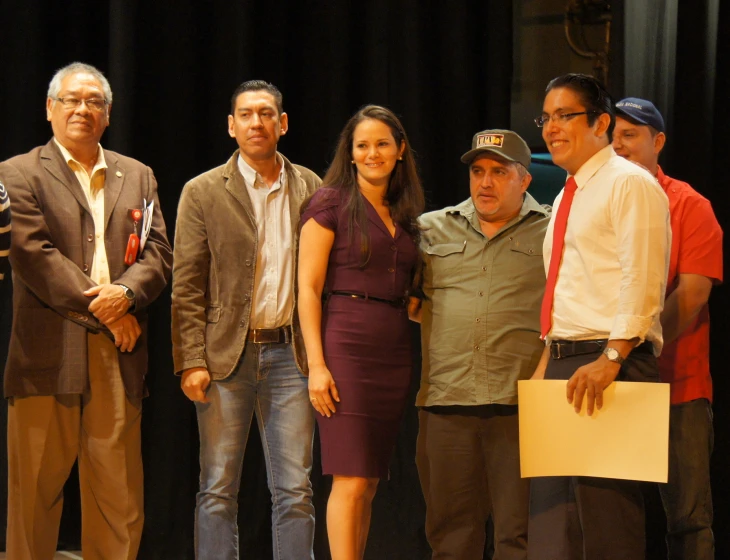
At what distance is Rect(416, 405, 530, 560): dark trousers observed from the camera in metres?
2.88

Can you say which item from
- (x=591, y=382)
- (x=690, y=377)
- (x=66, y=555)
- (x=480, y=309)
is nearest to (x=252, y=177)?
(x=480, y=309)

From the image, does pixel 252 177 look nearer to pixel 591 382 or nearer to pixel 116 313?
pixel 116 313

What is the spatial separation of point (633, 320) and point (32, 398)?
6.35ft

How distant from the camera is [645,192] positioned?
2.43 metres

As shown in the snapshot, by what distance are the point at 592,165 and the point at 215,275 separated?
4.23ft

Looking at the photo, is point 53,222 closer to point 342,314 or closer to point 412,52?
point 342,314

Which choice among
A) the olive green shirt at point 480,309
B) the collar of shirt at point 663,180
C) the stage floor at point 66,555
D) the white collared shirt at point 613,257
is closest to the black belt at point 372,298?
the olive green shirt at point 480,309

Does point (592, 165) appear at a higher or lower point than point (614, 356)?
higher

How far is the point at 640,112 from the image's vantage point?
3098mm

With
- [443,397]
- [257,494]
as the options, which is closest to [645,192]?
[443,397]

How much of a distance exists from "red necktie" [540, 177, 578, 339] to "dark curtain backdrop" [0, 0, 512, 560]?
1.37 meters

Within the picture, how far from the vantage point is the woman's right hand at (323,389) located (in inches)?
107

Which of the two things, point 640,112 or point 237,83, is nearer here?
point 640,112

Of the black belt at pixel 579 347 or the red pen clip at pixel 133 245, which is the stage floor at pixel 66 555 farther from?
the black belt at pixel 579 347
